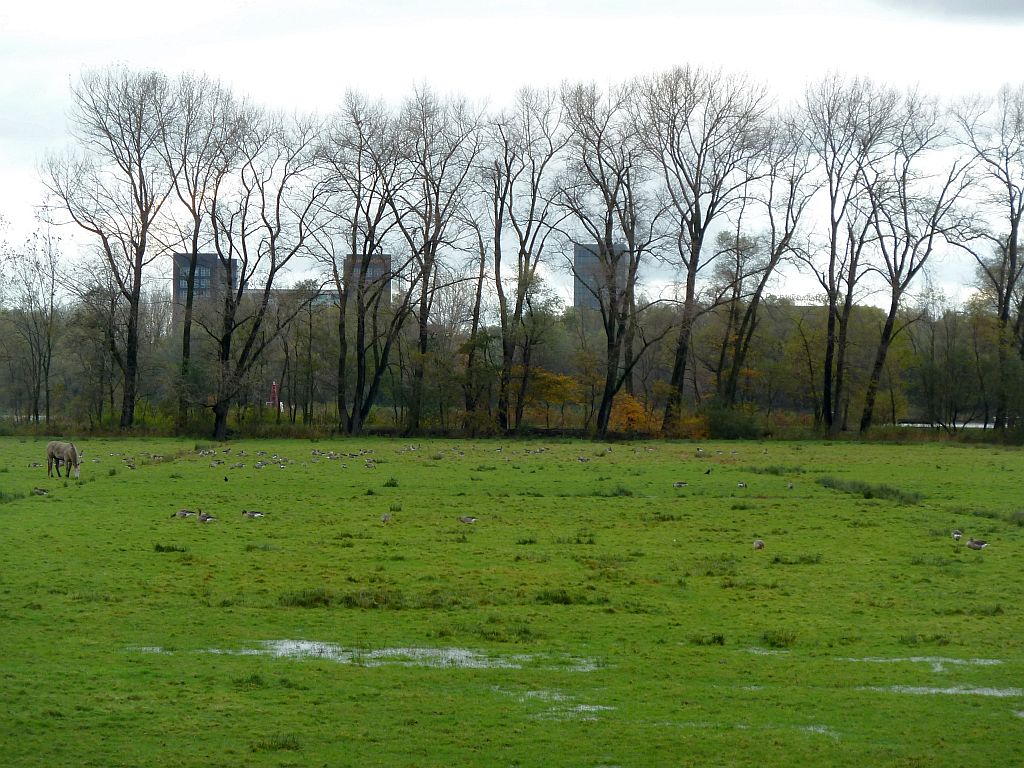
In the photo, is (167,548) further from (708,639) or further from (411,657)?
(708,639)

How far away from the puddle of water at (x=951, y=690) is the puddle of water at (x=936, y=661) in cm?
79

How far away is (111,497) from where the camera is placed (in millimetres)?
22891

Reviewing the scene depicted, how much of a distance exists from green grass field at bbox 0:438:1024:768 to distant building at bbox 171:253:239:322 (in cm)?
3144

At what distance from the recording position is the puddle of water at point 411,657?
9383 millimetres

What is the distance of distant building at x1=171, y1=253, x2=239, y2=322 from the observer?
54625 mm

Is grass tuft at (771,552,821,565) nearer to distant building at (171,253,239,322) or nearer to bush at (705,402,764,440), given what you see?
Answer: bush at (705,402,764,440)

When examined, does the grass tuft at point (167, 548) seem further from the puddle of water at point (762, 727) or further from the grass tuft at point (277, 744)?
the puddle of water at point (762, 727)

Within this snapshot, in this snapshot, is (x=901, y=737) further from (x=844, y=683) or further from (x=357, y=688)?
(x=357, y=688)

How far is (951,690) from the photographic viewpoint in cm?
874

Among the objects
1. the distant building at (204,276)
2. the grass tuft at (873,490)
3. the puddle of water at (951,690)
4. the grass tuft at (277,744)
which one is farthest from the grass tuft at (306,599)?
the distant building at (204,276)

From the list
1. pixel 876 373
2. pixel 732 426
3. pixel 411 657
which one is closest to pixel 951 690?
pixel 411 657

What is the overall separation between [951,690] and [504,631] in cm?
A: 429

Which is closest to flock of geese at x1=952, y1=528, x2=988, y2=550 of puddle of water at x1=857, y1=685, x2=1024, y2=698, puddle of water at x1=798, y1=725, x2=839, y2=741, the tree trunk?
puddle of water at x1=857, y1=685, x2=1024, y2=698

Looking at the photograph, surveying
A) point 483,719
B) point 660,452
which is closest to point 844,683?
point 483,719
